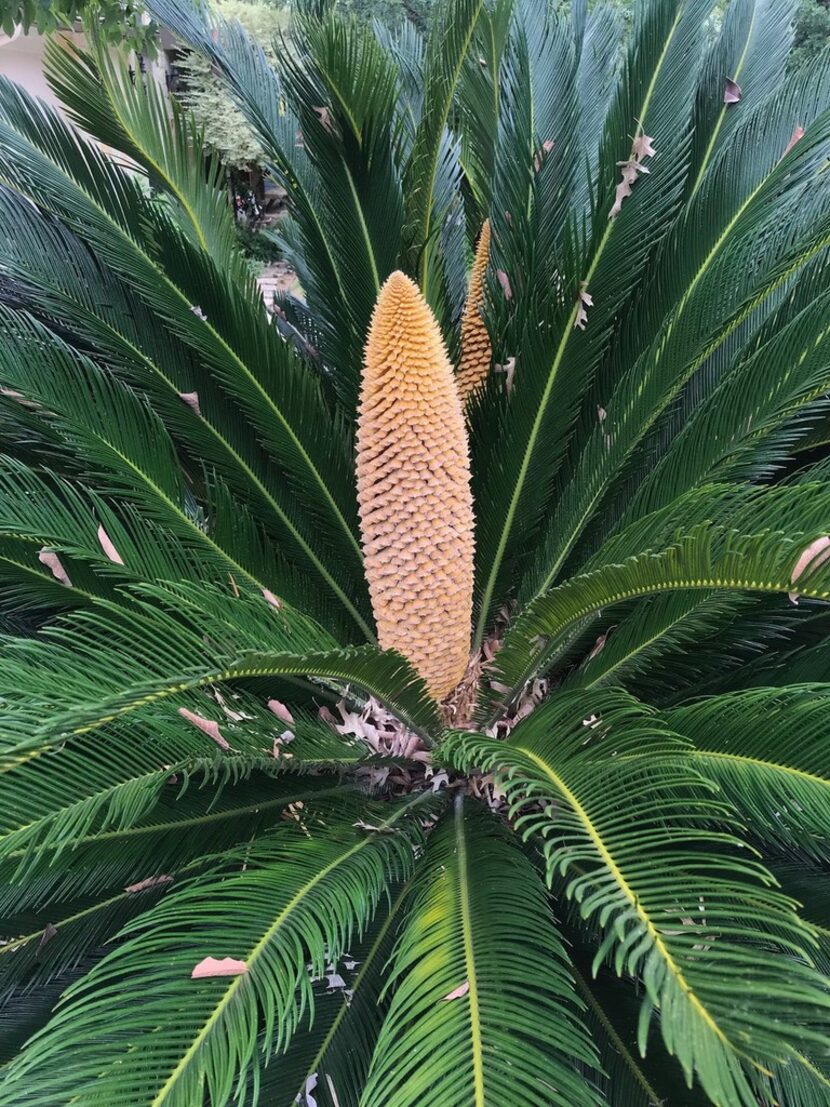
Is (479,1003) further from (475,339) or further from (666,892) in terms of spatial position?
(475,339)

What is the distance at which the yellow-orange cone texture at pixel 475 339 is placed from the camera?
1.79 meters

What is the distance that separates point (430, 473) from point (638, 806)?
2.23ft

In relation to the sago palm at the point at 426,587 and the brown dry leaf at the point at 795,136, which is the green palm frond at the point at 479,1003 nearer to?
the sago palm at the point at 426,587

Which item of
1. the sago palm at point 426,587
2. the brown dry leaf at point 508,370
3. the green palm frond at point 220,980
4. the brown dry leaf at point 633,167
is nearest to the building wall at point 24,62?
the sago palm at point 426,587

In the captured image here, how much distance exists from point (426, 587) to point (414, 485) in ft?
0.61

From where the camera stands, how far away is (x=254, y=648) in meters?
0.88

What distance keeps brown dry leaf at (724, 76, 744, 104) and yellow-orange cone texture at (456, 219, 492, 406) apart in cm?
56

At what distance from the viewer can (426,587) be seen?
1368 mm

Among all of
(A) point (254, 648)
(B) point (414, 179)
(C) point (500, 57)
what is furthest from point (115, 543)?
(C) point (500, 57)

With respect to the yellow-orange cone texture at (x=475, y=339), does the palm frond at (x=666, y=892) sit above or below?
below

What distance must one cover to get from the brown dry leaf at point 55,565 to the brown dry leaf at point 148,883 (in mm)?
517

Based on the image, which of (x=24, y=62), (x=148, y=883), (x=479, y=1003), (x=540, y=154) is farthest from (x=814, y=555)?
(x=24, y=62)

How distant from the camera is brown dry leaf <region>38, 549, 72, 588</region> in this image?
1.29 metres

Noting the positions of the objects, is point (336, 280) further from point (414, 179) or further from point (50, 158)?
point (50, 158)
